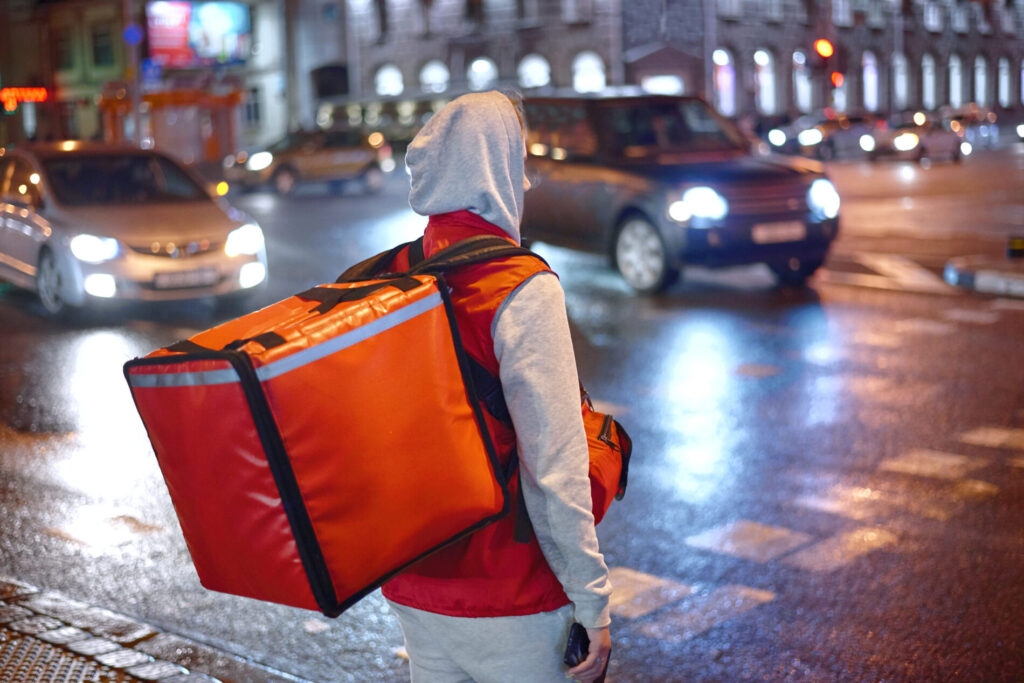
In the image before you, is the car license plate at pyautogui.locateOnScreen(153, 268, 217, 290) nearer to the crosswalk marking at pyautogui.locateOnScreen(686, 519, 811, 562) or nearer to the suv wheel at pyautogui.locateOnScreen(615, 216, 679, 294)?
the suv wheel at pyautogui.locateOnScreen(615, 216, 679, 294)

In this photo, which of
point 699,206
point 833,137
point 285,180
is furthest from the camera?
point 833,137

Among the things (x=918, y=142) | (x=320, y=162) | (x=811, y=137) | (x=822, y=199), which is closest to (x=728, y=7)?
(x=811, y=137)

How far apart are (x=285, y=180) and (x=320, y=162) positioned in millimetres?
1152

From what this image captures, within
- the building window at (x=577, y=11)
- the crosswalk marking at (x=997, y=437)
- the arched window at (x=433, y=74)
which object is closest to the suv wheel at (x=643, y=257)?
the crosswalk marking at (x=997, y=437)

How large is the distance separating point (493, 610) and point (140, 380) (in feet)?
2.43

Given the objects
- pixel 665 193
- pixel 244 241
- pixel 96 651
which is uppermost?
pixel 665 193

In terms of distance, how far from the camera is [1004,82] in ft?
233

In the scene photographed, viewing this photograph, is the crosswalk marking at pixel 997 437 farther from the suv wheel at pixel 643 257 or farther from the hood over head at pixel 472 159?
the suv wheel at pixel 643 257

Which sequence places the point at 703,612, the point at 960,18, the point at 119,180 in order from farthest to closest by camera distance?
the point at 960,18 < the point at 119,180 < the point at 703,612

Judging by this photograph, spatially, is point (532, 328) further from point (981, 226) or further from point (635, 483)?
point (981, 226)

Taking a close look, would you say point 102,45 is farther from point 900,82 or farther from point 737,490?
point 737,490

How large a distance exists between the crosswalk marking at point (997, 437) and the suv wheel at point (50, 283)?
25.6 ft

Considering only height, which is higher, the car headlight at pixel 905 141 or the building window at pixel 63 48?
the building window at pixel 63 48

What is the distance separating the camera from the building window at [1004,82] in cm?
7000
